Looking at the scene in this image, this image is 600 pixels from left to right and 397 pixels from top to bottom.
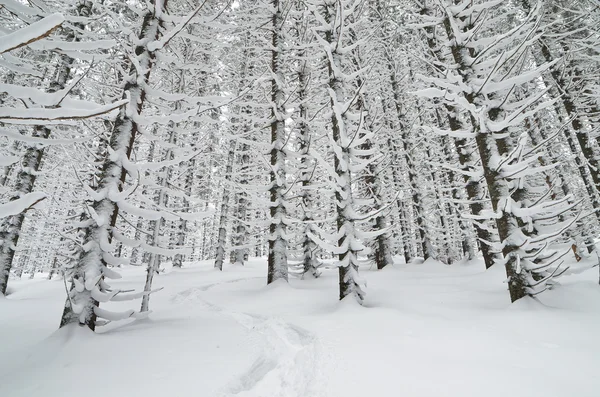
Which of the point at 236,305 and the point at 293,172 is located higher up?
the point at 293,172

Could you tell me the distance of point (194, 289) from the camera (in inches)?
309

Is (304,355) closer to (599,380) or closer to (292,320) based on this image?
(292,320)

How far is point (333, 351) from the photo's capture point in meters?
3.11

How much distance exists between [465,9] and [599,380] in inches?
240

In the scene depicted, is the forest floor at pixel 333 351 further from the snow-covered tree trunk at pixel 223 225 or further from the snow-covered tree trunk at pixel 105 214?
the snow-covered tree trunk at pixel 223 225

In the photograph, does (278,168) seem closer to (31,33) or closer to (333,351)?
(333,351)

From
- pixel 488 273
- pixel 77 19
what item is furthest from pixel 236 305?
pixel 488 273

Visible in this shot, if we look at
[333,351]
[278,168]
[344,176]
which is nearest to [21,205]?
[333,351]

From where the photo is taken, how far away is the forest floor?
7.62 ft

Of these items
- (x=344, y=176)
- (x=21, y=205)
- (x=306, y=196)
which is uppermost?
(x=306, y=196)

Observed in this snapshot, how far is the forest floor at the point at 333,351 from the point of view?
2.32 metres

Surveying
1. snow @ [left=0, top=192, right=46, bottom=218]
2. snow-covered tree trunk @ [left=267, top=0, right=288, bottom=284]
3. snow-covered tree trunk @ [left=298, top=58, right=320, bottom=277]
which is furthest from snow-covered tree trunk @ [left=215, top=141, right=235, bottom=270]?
snow @ [left=0, top=192, right=46, bottom=218]

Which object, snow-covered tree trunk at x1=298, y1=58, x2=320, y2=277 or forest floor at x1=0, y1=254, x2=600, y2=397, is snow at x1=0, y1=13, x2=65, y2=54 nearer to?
forest floor at x1=0, y1=254, x2=600, y2=397

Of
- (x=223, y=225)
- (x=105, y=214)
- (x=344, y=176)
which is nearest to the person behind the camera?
(x=105, y=214)
